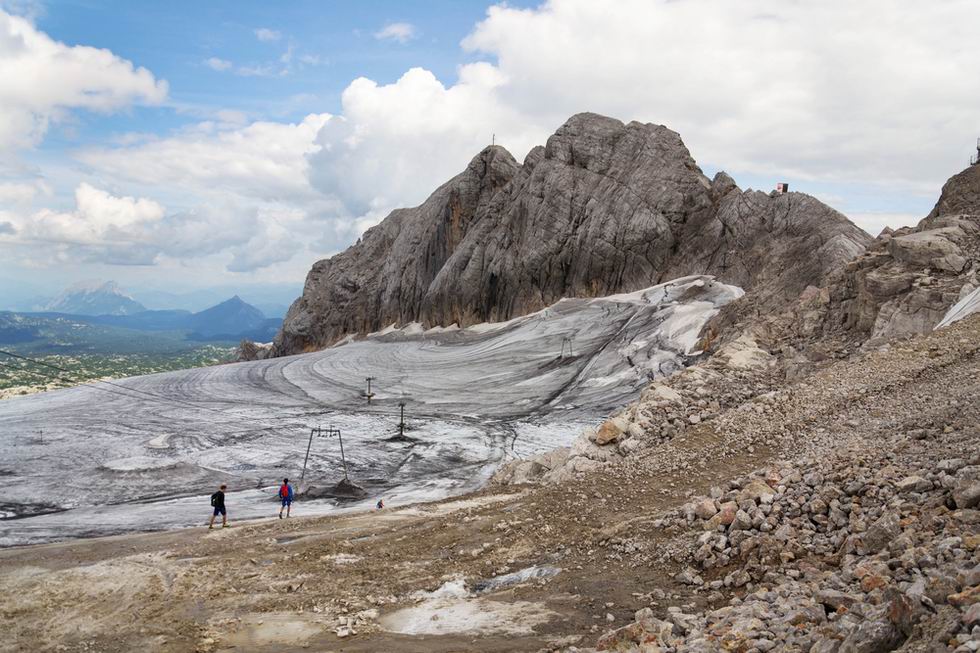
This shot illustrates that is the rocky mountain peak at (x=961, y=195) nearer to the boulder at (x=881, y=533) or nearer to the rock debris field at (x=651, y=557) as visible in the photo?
the rock debris field at (x=651, y=557)

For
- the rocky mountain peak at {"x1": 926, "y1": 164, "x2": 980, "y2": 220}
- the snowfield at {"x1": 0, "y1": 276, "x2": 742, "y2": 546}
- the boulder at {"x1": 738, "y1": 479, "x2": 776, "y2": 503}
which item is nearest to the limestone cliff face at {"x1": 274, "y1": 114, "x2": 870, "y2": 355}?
the snowfield at {"x1": 0, "y1": 276, "x2": 742, "y2": 546}

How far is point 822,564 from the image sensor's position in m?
8.16

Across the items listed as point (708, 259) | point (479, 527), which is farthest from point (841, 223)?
point (479, 527)

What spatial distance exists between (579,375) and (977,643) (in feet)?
115

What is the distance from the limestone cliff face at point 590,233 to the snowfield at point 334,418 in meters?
3.29

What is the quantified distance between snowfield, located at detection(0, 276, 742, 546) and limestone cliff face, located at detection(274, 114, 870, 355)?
3.29 m

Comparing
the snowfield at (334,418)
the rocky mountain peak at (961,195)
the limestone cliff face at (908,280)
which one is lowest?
the snowfield at (334,418)

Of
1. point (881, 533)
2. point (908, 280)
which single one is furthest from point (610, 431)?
point (908, 280)

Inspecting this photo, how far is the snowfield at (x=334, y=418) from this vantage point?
24906mm

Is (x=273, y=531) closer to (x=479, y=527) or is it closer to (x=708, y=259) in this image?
(x=479, y=527)

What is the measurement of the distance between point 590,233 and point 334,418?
26.2 metres

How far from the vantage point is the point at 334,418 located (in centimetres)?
3738

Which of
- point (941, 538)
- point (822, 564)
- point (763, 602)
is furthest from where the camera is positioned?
point (822, 564)

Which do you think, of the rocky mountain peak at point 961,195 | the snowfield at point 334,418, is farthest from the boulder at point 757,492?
the rocky mountain peak at point 961,195
